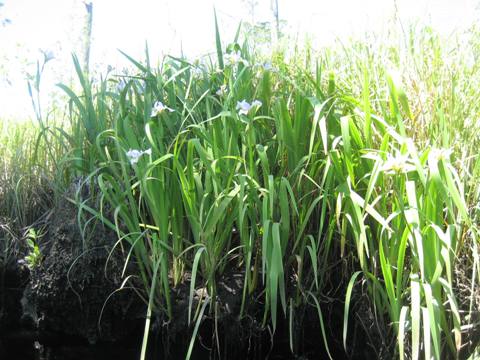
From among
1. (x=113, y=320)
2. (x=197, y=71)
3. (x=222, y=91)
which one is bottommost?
(x=113, y=320)

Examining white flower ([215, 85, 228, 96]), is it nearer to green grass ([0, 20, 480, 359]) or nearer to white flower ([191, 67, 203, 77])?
green grass ([0, 20, 480, 359])

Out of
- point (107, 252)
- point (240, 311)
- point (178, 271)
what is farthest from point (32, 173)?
point (240, 311)

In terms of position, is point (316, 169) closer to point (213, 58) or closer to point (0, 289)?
point (213, 58)

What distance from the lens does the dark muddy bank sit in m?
2.14

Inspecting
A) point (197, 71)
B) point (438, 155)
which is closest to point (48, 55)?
point (197, 71)

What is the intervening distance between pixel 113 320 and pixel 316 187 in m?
1.13

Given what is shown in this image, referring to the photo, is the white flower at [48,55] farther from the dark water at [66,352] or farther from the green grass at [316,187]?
the dark water at [66,352]

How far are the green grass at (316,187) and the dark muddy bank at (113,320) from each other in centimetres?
6

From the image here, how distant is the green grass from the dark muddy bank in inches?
2.5

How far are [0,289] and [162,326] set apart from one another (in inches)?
59.3

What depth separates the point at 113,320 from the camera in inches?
94.0

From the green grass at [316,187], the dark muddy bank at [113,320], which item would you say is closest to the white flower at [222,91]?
the green grass at [316,187]

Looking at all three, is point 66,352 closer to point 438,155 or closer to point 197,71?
point 197,71

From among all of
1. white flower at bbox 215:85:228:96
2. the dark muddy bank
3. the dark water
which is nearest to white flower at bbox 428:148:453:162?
the dark muddy bank
